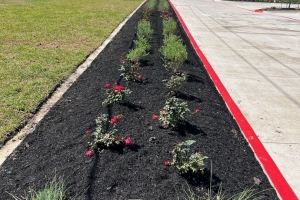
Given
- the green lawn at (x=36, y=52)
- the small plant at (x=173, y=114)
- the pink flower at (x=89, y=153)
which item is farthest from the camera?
the green lawn at (x=36, y=52)

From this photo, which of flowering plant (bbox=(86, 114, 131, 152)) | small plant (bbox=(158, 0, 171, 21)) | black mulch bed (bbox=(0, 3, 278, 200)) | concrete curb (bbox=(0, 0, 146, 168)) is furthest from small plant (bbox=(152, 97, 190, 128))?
small plant (bbox=(158, 0, 171, 21))

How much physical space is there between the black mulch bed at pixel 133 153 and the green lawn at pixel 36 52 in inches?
17.7

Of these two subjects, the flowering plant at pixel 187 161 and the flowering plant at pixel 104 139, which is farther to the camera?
the flowering plant at pixel 104 139

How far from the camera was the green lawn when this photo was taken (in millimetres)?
4371

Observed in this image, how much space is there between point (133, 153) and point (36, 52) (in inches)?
189

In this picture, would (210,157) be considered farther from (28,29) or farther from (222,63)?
(28,29)

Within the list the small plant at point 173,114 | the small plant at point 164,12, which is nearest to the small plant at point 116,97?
the small plant at point 173,114

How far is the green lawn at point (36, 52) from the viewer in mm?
4371

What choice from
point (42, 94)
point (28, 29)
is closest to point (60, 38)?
point (28, 29)

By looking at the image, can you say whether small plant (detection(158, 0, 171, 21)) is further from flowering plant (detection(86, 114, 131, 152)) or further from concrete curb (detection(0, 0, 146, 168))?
flowering plant (detection(86, 114, 131, 152))

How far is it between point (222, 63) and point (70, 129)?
177 inches

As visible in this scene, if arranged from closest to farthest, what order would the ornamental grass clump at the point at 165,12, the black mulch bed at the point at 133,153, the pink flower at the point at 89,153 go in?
1. the black mulch bed at the point at 133,153
2. the pink flower at the point at 89,153
3. the ornamental grass clump at the point at 165,12

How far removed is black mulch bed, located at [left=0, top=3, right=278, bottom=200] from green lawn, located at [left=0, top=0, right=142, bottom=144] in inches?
17.7

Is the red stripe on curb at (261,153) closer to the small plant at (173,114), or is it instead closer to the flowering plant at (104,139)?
the small plant at (173,114)
